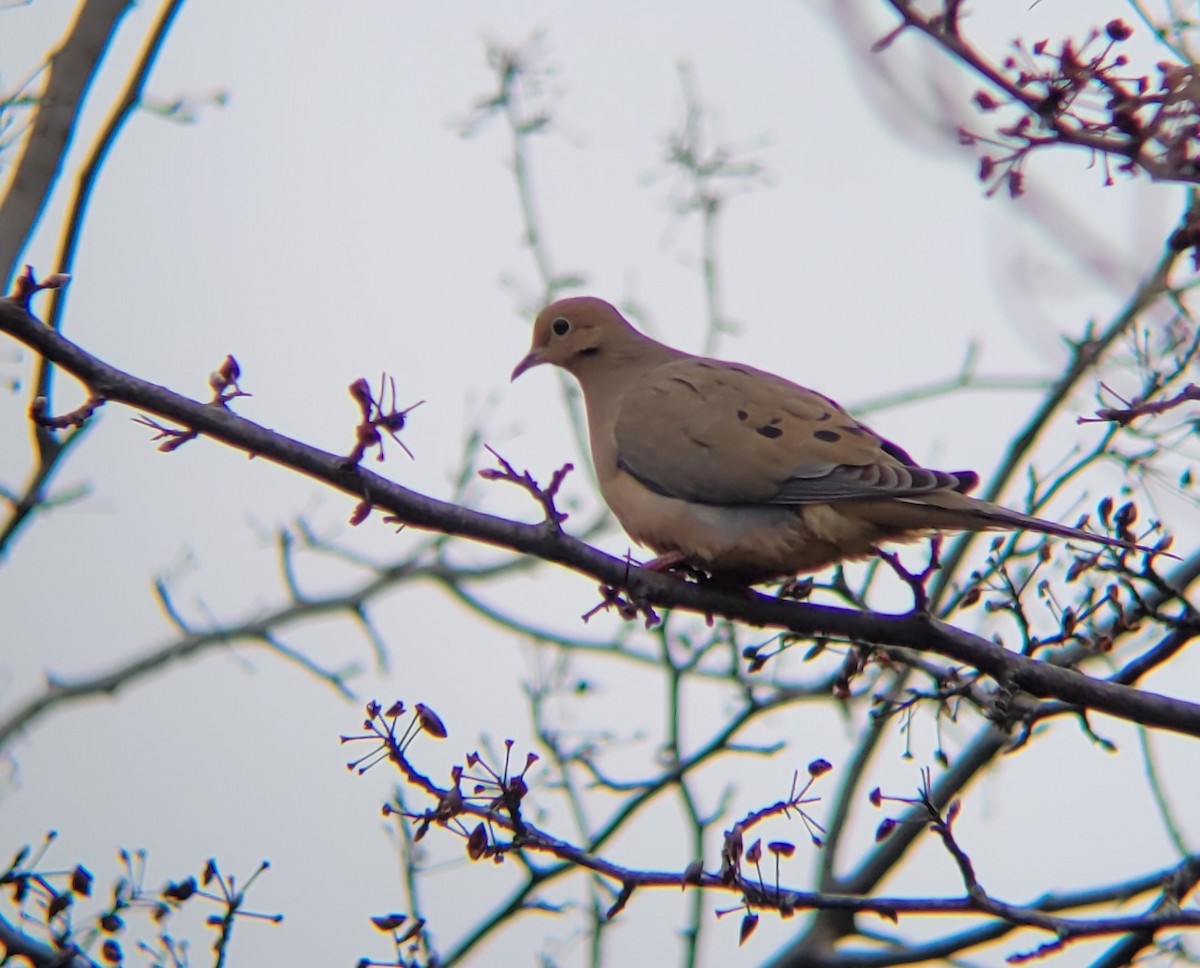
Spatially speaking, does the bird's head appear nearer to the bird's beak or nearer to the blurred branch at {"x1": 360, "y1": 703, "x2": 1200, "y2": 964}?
the bird's beak

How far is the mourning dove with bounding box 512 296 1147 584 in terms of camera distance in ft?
14.1

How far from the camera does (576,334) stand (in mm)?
6320

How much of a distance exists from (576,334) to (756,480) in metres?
1.84

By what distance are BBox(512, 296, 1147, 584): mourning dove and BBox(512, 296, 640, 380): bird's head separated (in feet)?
1.76

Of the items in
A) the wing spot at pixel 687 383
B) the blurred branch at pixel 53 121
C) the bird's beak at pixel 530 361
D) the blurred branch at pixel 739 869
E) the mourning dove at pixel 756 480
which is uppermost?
the bird's beak at pixel 530 361

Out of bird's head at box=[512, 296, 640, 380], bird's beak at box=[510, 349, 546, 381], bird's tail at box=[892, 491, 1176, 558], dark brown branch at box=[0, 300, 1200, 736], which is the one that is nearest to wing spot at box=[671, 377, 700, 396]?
bird's head at box=[512, 296, 640, 380]

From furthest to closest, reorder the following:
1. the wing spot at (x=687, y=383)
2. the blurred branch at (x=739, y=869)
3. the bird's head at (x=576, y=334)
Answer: the bird's head at (x=576, y=334), the wing spot at (x=687, y=383), the blurred branch at (x=739, y=869)

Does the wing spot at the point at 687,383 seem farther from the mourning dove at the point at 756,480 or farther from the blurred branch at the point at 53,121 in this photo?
the blurred branch at the point at 53,121

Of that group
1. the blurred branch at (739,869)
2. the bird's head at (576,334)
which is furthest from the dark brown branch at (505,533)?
the bird's head at (576,334)

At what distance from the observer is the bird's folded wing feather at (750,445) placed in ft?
14.6

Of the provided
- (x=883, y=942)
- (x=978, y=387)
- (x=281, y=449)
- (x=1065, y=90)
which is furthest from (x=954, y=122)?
(x=978, y=387)

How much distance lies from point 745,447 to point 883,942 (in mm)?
1515

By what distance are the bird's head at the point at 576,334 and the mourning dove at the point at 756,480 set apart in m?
0.54

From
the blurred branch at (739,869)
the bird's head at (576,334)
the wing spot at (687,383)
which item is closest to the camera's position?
the blurred branch at (739,869)
